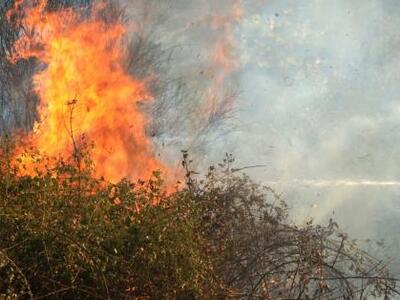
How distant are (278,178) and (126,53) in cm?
601

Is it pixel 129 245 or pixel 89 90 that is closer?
pixel 129 245

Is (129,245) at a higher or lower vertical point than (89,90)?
lower

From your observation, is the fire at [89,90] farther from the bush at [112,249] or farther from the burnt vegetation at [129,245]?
the bush at [112,249]

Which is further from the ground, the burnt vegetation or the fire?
the fire

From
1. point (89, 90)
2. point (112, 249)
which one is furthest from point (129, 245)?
point (89, 90)

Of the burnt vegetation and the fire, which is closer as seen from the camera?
the burnt vegetation

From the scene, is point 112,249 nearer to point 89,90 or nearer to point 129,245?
point 129,245

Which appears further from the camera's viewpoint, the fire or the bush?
the fire

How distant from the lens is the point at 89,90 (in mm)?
11930

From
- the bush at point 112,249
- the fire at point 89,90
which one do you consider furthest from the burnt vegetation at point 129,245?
the fire at point 89,90

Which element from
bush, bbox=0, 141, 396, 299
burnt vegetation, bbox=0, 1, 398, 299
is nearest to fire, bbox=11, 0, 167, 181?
burnt vegetation, bbox=0, 1, 398, 299

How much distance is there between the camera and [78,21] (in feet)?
44.1

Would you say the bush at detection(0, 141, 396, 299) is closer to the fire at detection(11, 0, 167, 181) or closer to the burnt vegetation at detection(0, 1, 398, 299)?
the burnt vegetation at detection(0, 1, 398, 299)

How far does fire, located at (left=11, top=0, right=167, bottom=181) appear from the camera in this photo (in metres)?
11.6
